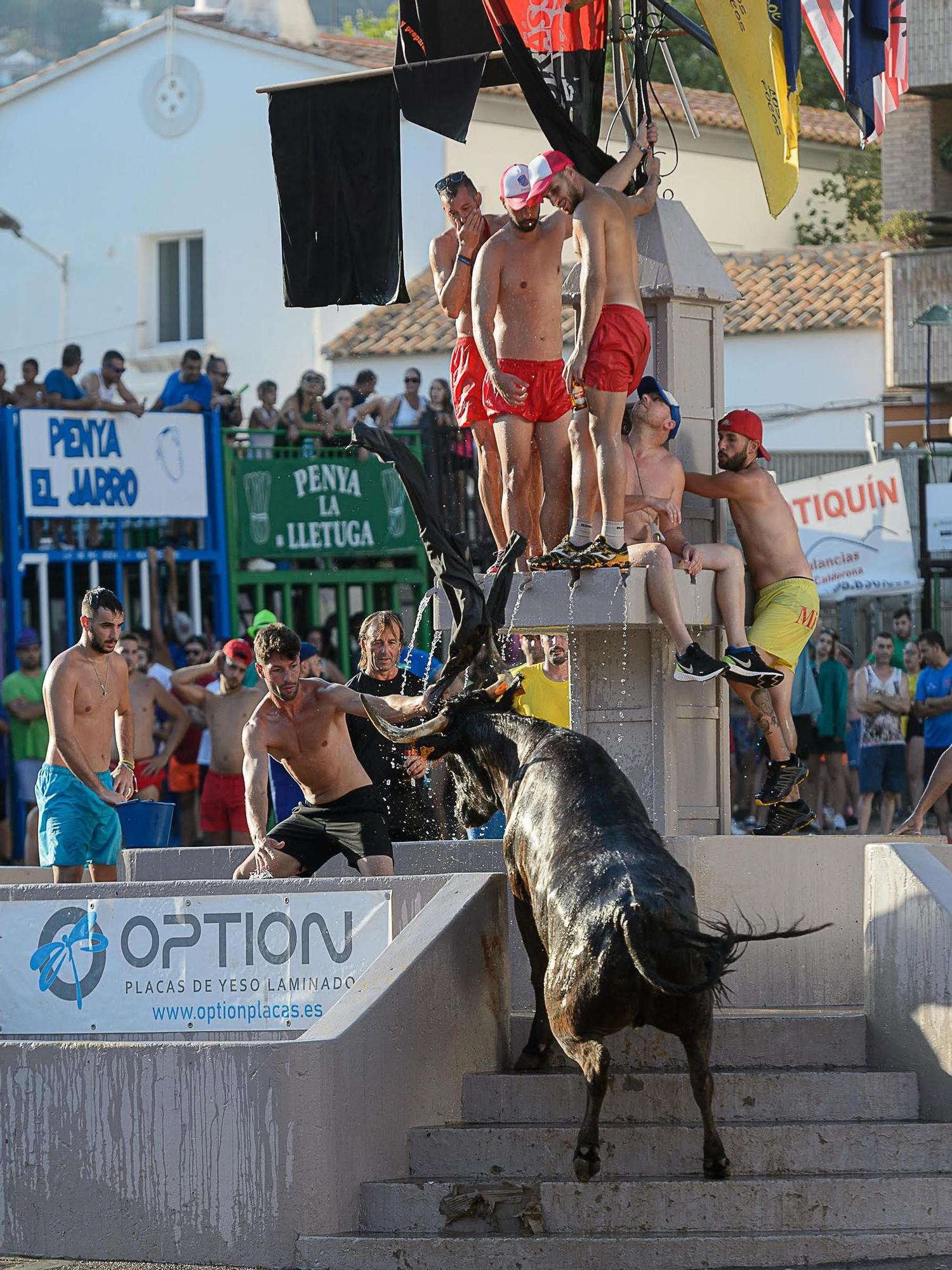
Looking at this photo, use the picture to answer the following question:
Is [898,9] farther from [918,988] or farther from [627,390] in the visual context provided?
[918,988]

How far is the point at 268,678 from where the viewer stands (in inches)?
420

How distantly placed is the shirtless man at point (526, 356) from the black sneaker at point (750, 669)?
120 centimetres

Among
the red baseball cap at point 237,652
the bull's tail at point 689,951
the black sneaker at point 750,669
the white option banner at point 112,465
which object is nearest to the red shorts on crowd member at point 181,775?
the red baseball cap at point 237,652

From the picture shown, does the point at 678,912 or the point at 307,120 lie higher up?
the point at 307,120

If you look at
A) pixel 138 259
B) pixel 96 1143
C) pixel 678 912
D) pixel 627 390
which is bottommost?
pixel 96 1143

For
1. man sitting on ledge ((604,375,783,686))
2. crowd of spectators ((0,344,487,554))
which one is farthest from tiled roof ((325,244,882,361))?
man sitting on ledge ((604,375,783,686))

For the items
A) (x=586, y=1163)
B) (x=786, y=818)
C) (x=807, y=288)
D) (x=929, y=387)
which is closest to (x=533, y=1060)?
(x=586, y=1163)

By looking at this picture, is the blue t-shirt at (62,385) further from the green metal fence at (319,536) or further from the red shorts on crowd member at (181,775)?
the red shorts on crowd member at (181,775)

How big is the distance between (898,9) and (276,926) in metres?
7.17

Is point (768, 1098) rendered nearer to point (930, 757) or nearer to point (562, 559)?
point (562, 559)

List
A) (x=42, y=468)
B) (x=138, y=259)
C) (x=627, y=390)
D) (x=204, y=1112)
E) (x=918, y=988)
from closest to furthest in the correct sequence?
(x=204, y=1112) < (x=918, y=988) < (x=627, y=390) < (x=42, y=468) < (x=138, y=259)

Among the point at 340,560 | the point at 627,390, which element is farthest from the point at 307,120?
the point at 340,560

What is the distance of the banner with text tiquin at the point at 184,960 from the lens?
9141mm

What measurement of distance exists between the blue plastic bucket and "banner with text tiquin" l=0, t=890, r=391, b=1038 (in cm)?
324
